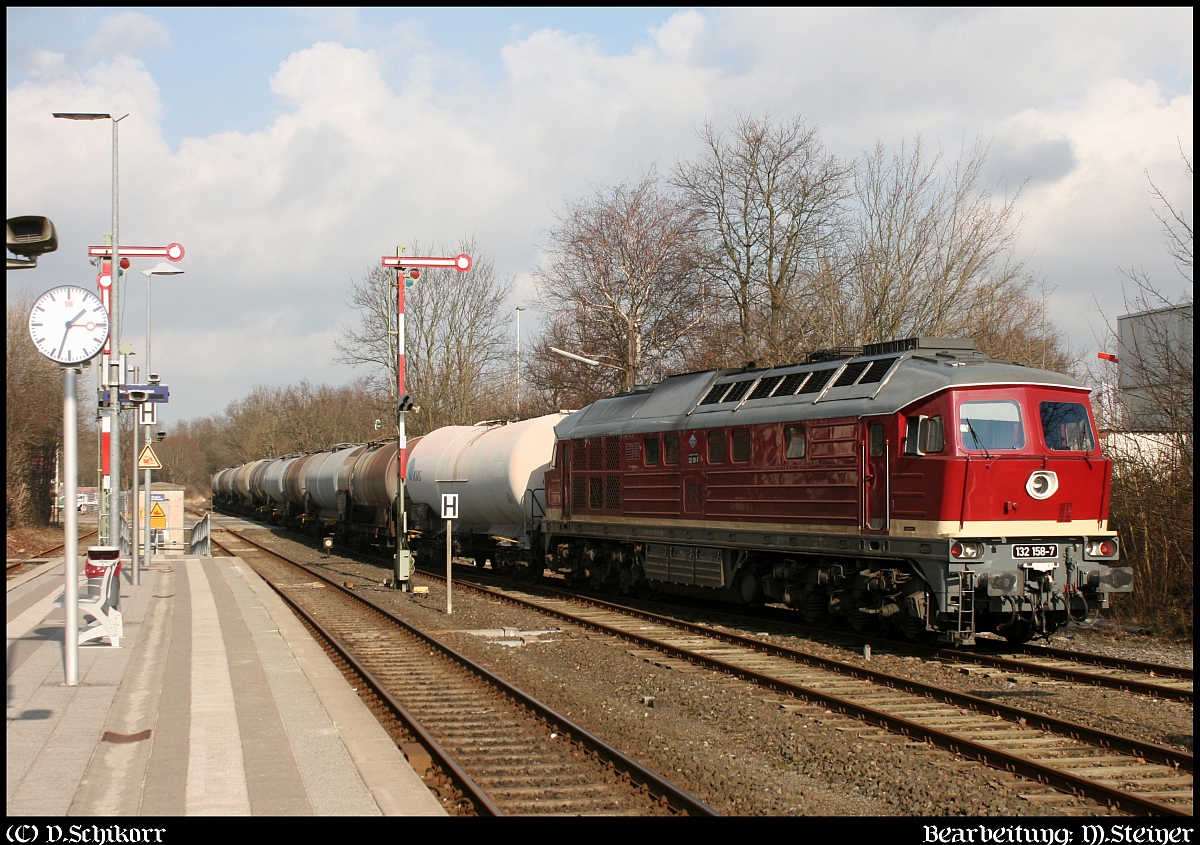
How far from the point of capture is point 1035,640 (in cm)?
1502

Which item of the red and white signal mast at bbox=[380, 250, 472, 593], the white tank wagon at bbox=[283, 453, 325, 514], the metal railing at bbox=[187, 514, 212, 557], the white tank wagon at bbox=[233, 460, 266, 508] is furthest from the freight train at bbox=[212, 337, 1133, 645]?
the white tank wagon at bbox=[233, 460, 266, 508]

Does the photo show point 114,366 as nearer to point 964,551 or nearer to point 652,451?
point 652,451

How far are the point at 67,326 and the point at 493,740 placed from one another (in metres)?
5.77

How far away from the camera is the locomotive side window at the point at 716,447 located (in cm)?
1653

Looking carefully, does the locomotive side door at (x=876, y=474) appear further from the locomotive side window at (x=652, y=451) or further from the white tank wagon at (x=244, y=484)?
the white tank wagon at (x=244, y=484)

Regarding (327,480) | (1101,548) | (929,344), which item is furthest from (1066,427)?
(327,480)

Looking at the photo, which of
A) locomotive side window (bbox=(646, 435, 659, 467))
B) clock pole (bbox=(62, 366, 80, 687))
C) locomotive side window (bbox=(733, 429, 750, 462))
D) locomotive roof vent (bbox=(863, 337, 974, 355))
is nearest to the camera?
clock pole (bbox=(62, 366, 80, 687))

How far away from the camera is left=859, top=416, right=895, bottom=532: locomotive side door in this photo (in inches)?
530

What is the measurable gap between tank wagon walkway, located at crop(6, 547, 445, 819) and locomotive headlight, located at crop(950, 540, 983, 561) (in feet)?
22.6

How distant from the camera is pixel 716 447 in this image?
1669 centimetres

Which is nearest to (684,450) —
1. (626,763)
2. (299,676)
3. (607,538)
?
(607,538)

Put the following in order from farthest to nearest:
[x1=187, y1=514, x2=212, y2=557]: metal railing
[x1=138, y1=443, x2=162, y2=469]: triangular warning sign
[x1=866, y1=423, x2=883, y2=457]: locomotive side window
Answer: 1. [x1=187, y1=514, x2=212, y2=557]: metal railing
2. [x1=138, y1=443, x2=162, y2=469]: triangular warning sign
3. [x1=866, y1=423, x2=883, y2=457]: locomotive side window

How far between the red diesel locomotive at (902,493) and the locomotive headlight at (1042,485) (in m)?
0.02

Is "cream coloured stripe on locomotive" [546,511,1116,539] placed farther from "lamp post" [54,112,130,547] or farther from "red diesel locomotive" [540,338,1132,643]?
"lamp post" [54,112,130,547]
